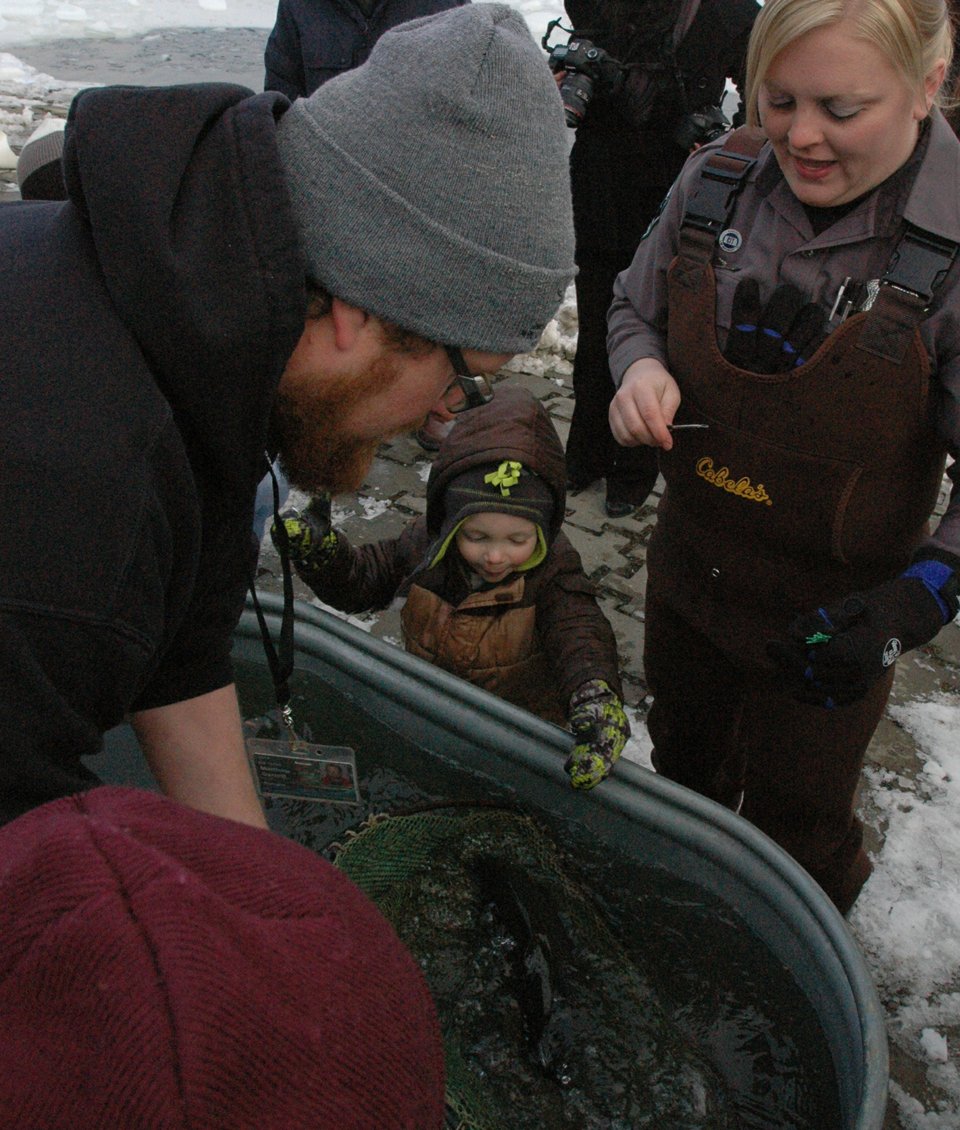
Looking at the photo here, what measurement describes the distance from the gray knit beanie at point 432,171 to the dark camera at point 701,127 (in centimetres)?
193

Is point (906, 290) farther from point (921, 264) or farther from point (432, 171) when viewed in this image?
point (432, 171)

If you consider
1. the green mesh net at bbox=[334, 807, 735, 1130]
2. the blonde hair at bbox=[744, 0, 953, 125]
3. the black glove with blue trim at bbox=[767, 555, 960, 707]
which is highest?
the blonde hair at bbox=[744, 0, 953, 125]

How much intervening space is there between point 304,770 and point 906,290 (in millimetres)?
1374

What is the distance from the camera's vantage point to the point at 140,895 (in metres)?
0.60

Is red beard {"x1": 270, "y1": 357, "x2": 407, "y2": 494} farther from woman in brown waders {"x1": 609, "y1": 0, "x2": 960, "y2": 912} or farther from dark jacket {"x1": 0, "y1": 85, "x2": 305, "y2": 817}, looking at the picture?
woman in brown waders {"x1": 609, "y1": 0, "x2": 960, "y2": 912}

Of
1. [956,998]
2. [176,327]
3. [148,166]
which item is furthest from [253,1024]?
[956,998]

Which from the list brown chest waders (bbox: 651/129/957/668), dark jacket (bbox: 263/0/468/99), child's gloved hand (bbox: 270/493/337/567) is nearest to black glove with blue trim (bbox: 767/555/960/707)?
brown chest waders (bbox: 651/129/957/668)

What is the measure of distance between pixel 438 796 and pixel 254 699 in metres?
0.54

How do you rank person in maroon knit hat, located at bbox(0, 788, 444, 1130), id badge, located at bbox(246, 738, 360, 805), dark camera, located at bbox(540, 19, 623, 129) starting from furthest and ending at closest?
1. dark camera, located at bbox(540, 19, 623, 129)
2. id badge, located at bbox(246, 738, 360, 805)
3. person in maroon knit hat, located at bbox(0, 788, 444, 1130)

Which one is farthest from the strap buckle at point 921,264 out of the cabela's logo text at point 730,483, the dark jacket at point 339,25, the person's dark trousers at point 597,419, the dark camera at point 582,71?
the dark jacket at point 339,25

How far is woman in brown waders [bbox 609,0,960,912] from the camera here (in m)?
1.38

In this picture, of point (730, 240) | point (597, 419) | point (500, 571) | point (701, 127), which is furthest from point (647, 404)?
point (597, 419)

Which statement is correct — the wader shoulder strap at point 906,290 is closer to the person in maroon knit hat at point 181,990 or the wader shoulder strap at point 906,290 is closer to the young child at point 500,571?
the young child at point 500,571

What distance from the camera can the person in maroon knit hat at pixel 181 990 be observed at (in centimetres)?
56
